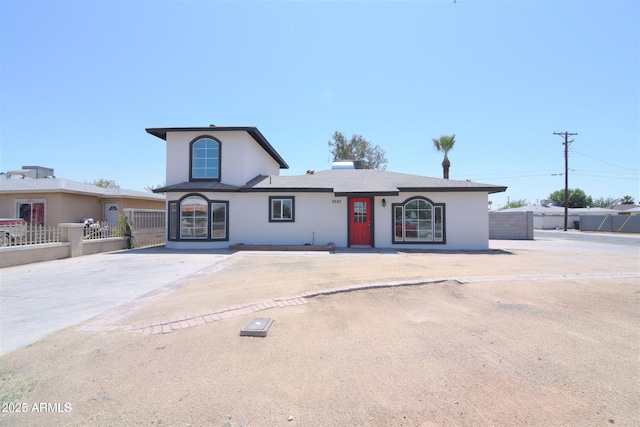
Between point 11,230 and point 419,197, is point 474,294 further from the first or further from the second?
point 11,230

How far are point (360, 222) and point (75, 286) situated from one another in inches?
454

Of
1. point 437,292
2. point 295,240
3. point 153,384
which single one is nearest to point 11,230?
point 295,240

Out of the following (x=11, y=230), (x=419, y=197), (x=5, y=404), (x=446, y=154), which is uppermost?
(x=446, y=154)

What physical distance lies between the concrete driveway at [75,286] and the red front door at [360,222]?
6775 millimetres

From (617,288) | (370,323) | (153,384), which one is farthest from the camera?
(617,288)

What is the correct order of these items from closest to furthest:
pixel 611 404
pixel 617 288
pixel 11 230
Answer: pixel 611 404 → pixel 617 288 → pixel 11 230

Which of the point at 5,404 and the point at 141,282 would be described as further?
the point at 141,282

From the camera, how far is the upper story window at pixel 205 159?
52.2 feet

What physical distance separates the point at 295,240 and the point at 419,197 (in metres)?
6.60

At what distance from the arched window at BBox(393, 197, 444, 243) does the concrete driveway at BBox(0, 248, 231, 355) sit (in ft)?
29.1

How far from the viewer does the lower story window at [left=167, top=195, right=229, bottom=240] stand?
1536 centimetres

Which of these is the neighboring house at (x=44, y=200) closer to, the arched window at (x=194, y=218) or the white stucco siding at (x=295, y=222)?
the arched window at (x=194, y=218)

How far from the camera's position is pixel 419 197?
50.5ft

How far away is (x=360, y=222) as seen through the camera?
1566cm
